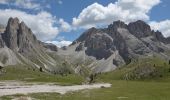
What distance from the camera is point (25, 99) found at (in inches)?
2746

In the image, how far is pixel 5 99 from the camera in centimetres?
7844

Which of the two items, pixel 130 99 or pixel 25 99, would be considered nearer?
pixel 25 99

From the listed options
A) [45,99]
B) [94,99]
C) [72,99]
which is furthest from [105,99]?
[45,99]

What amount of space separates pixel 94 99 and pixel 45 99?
11.6m

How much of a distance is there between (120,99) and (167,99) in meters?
11.1

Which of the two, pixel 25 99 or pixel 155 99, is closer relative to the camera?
pixel 25 99

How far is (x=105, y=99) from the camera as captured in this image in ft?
267

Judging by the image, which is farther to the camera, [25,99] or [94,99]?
[94,99]

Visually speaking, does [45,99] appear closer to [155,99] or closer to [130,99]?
[130,99]

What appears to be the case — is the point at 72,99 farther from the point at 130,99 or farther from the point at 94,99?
the point at 130,99

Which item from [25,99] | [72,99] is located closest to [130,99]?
[72,99]

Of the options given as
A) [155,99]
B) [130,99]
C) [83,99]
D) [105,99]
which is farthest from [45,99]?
[155,99]

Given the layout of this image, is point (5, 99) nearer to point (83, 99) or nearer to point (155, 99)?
point (83, 99)

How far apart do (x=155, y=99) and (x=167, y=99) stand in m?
2.78
